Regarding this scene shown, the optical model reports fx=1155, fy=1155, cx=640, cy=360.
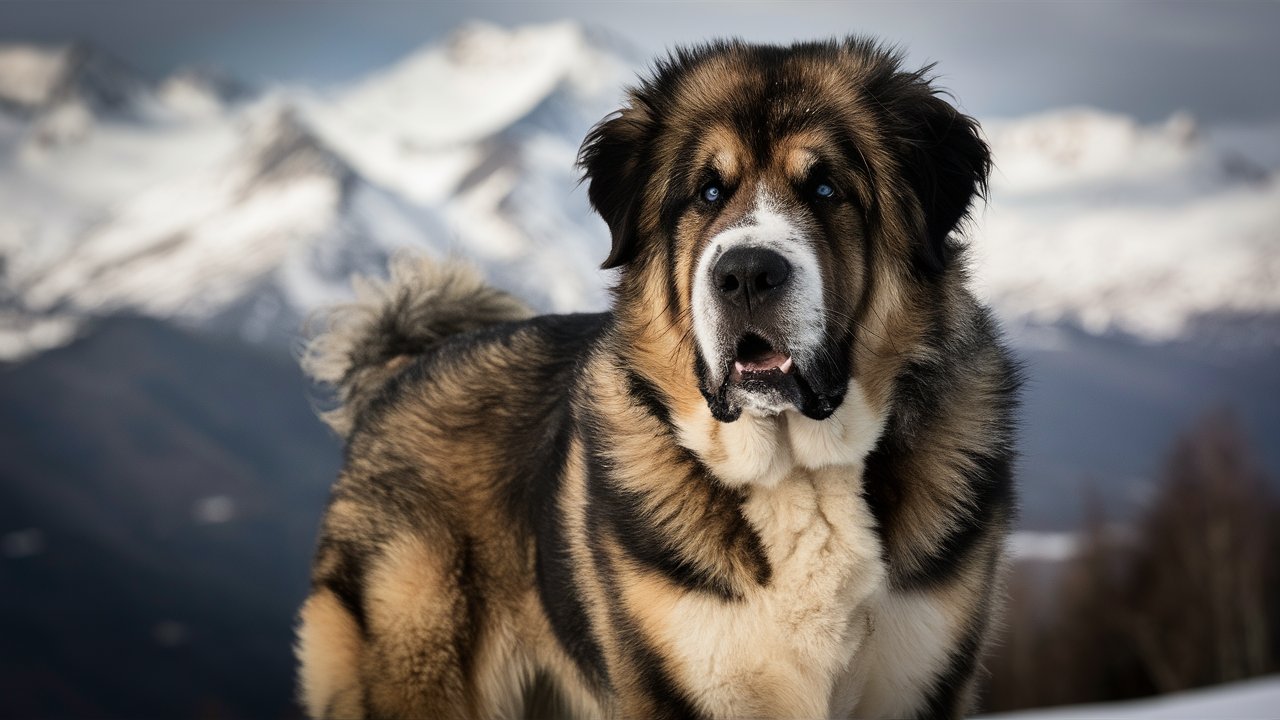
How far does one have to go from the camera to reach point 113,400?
123750mm

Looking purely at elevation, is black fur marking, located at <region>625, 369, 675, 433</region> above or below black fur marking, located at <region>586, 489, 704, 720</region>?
above

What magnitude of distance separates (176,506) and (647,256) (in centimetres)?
11594

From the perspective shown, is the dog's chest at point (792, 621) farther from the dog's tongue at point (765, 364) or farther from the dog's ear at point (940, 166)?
the dog's ear at point (940, 166)

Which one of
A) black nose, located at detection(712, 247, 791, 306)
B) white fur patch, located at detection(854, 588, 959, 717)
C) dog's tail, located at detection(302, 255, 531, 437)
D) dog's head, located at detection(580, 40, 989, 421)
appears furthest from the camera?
dog's tail, located at detection(302, 255, 531, 437)

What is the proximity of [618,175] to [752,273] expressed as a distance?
46.2 inches

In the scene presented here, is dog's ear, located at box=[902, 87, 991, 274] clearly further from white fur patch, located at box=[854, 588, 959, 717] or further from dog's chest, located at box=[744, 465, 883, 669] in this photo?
white fur patch, located at box=[854, 588, 959, 717]

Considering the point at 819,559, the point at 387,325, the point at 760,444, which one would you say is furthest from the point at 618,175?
the point at 387,325

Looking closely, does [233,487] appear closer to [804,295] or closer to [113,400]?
[113,400]

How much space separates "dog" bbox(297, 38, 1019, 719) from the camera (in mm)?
4254

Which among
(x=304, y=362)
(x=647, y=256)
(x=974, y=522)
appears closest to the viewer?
(x=974, y=522)

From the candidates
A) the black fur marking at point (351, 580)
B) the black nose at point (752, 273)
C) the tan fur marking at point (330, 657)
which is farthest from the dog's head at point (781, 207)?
the tan fur marking at point (330, 657)

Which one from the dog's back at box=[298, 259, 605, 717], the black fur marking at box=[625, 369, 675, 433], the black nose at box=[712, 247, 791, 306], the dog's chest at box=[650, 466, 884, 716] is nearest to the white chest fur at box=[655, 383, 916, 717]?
the dog's chest at box=[650, 466, 884, 716]

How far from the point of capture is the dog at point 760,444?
4.25 m

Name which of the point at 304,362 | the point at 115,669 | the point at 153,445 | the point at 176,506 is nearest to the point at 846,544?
the point at 304,362
